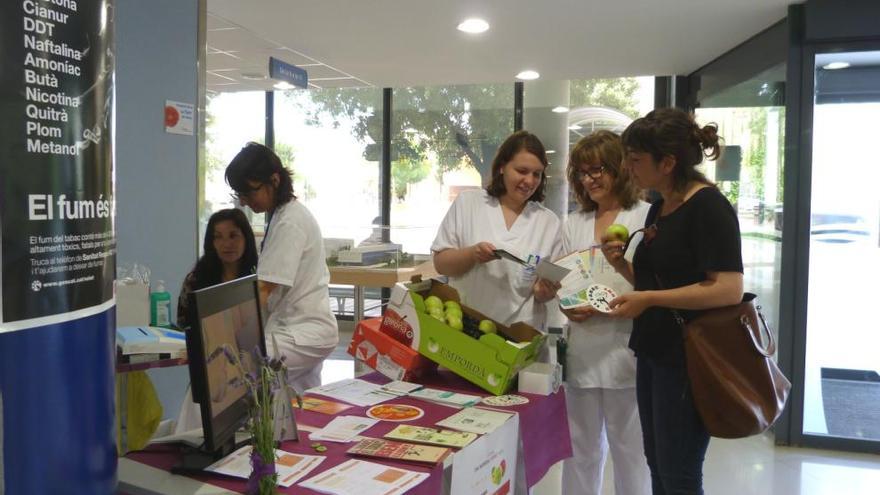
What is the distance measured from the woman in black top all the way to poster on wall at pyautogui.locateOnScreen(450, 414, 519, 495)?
417 mm

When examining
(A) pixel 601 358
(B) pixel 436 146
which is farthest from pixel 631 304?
(B) pixel 436 146

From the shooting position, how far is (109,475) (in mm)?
1194

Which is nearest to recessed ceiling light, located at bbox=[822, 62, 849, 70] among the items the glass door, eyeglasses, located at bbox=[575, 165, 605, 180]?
the glass door

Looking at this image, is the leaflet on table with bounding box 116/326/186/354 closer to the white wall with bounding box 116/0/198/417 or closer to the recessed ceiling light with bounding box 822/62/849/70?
the white wall with bounding box 116/0/198/417

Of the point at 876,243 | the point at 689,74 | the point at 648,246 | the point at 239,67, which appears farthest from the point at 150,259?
the point at 689,74

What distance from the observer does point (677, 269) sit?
1782 mm

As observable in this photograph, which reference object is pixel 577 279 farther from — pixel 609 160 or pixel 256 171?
pixel 256 171

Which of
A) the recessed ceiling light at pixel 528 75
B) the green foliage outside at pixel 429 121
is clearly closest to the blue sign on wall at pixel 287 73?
the green foliage outside at pixel 429 121

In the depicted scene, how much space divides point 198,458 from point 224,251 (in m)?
1.59

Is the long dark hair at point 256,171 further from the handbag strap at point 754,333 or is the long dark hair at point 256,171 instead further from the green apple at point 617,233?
the handbag strap at point 754,333

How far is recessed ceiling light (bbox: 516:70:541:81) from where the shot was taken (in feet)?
19.6

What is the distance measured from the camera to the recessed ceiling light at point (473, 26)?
14.1ft

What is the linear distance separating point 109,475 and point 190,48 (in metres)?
2.59

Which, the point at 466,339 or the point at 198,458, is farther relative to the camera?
the point at 466,339
